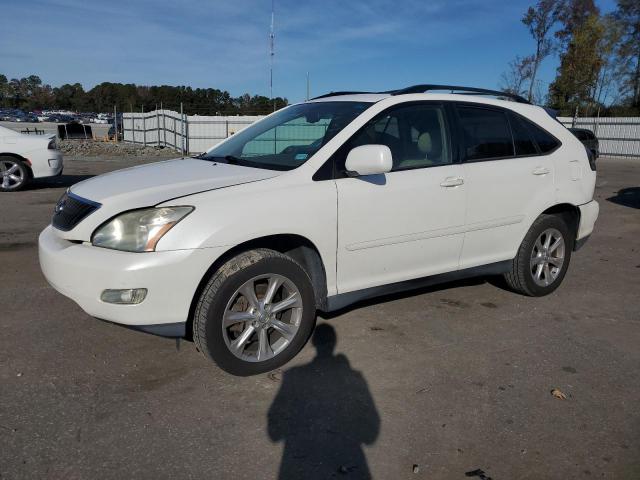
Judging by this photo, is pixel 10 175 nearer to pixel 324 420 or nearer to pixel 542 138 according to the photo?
pixel 542 138

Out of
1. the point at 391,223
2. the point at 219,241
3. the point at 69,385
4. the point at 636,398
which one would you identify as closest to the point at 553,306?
the point at 636,398

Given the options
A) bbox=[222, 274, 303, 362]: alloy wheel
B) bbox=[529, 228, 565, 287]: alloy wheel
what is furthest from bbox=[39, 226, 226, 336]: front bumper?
bbox=[529, 228, 565, 287]: alloy wheel

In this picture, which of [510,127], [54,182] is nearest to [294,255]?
[510,127]

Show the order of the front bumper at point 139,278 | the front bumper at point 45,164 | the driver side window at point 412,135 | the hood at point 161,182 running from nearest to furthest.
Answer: the front bumper at point 139,278, the hood at point 161,182, the driver side window at point 412,135, the front bumper at point 45,164

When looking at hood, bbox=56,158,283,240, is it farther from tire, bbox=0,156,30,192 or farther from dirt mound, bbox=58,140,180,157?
dirt mound, bbox=58,140,180,157

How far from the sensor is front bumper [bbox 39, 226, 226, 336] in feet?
9.60

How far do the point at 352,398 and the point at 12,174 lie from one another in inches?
391

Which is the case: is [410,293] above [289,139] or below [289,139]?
below

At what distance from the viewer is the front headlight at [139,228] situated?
2990 millimetres

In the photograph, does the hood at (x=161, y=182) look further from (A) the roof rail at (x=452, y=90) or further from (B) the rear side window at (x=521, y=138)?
(B) the rear side window at (x=521, y=138)

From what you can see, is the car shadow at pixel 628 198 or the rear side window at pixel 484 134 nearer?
the rear side window at pixel 484 134

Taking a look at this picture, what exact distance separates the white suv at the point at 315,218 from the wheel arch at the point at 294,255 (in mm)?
10

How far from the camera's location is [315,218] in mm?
3402

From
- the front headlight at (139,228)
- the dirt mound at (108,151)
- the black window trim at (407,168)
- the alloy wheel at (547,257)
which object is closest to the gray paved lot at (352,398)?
the alloy wheel at (547,257)
